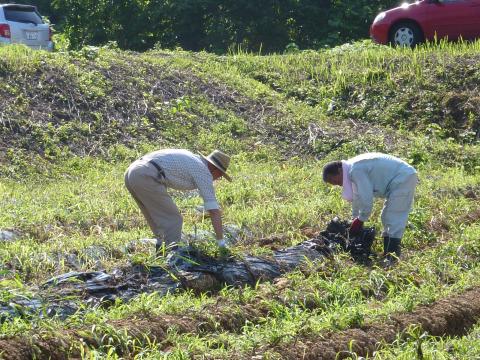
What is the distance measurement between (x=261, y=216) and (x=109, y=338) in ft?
14.9

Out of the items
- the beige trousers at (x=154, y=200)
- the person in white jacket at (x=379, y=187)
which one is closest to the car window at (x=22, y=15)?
the beige trousers at (x=154, y=200)

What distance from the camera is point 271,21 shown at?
27.0m

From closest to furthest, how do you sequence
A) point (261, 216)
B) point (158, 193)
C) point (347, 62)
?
point (158, 193) → point (261, 216) → point (347, 62)

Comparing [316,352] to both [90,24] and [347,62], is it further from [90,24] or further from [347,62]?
[90,24]

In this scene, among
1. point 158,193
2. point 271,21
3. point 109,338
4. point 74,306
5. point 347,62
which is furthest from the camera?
point 271,21

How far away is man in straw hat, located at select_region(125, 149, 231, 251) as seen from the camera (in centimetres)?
913

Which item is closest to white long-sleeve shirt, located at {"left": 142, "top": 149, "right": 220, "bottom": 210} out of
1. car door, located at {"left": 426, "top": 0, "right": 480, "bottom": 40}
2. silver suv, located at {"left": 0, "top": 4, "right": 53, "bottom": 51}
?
car door, located at {"left": 426, "top": 0, "right": 480, "bottom": 40}

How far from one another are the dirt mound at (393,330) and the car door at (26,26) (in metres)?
14.4

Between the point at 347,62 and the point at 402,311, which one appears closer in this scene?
the point at 402,311

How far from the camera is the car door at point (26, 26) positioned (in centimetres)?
2109

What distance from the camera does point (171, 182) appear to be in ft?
30.5

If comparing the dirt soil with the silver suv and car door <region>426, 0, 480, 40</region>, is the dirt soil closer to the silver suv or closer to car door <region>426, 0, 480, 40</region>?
car door <region>426, 0, 480, 40</region>

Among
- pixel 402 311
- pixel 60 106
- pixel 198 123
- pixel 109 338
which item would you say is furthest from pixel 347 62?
pixel 109 338

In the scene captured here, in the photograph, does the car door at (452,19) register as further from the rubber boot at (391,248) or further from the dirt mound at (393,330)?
the dirt mound at (393,330)
